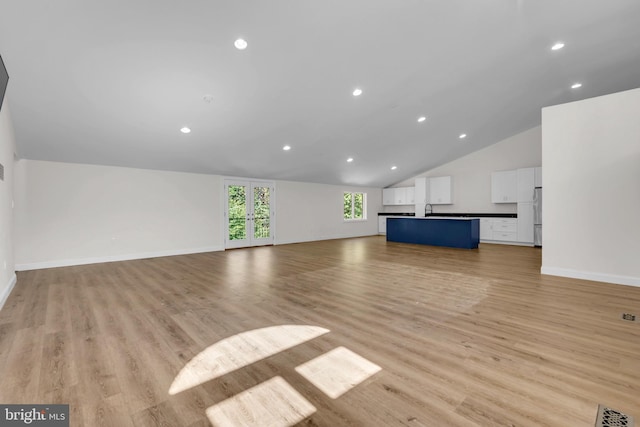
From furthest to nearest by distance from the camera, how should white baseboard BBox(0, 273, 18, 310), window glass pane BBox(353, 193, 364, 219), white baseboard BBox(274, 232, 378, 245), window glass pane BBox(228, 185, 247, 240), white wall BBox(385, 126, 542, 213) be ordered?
window glass pane BBox(353, 193, 364, 219)
white baseboard BBox(274, 232, 378, 245)
white wall BBox(385, 126, 542, 213)
window glass pane BBox(228, 185, 247, 240)
white baseboard BBox(0, 273, 18, 310)

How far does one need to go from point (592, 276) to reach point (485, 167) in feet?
19.3

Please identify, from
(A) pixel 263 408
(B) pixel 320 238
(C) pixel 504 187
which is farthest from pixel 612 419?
(B) pixel 320 238

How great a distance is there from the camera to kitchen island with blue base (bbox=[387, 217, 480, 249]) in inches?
311

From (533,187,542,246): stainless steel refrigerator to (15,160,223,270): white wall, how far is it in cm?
907

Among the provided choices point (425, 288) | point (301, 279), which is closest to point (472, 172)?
point (425, 288)

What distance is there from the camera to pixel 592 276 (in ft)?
14.2

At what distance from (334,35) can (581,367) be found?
398 centimetres

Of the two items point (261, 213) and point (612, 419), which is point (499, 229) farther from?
point (612, 419)

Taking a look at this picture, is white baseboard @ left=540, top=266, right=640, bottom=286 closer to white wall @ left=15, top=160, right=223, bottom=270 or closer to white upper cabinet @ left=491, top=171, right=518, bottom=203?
white upper cabinet @ left=491, top=171, right=518, bottom=203

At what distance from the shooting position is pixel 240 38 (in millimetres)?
3295

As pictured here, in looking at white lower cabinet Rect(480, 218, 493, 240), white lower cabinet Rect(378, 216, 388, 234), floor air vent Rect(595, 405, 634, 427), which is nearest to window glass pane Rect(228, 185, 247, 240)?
white lower cabinet Rect(378, 216, 388, 234)

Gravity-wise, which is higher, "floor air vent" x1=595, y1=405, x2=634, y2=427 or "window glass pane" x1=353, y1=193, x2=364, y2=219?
"window glass pane" x1=353, y1=193, x2=364, y2=219

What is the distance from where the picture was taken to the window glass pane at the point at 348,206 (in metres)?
11.5

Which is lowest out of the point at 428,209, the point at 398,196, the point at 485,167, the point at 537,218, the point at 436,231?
the point at 436,231
